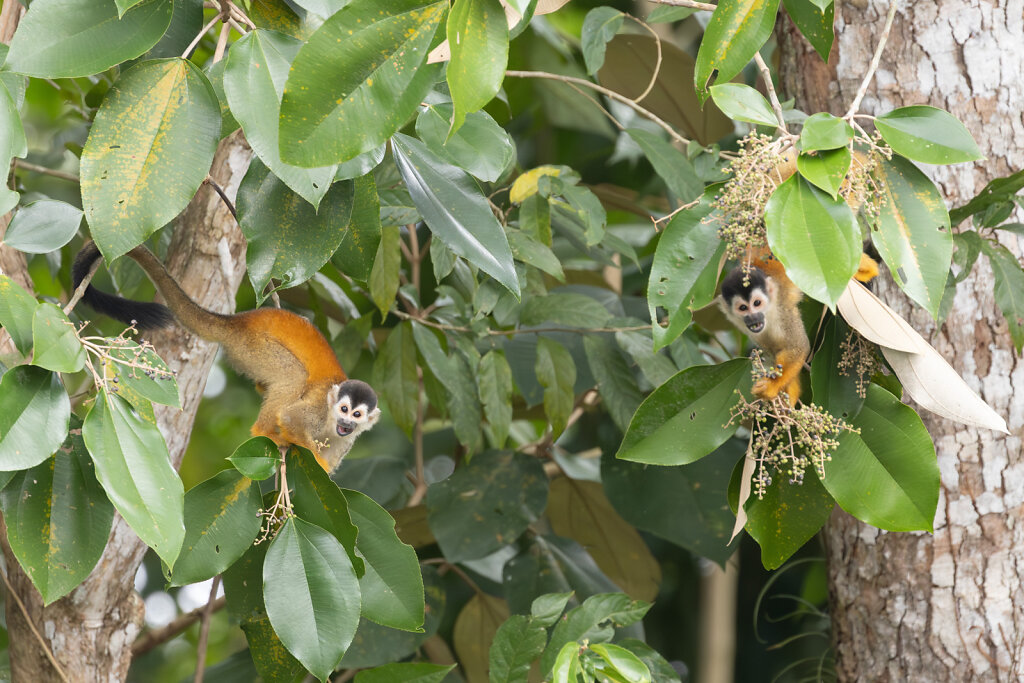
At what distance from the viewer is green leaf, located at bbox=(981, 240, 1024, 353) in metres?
1.24

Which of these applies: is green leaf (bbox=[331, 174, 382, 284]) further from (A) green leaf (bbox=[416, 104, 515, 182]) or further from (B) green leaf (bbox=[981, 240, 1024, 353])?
(B) green leaf (bbox=[981, 240, 1024, 353])

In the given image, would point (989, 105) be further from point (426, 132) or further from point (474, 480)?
point (474, 480)

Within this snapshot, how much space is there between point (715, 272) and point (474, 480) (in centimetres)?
102

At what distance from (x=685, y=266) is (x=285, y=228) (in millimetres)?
428

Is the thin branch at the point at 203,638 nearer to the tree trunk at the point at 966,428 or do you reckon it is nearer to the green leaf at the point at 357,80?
the green leaf at the point at 357,80

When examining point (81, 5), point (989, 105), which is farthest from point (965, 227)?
point (81, 5)

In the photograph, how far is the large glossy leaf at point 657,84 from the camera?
2271mm

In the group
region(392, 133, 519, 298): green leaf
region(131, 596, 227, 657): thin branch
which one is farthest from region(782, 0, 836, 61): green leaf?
region(131, 596, 227, 657): thin branch

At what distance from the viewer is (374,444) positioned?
315 centimetres

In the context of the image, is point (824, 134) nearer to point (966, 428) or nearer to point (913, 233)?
point (913, 233)

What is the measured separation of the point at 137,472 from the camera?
807mm

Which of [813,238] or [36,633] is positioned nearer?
[813,238]

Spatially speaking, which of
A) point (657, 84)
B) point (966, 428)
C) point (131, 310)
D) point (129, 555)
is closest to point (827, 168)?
point (966, 428)

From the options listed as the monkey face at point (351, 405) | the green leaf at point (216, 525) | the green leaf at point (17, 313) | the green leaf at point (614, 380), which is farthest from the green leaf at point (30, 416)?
the green leaf at point (614, 380)
